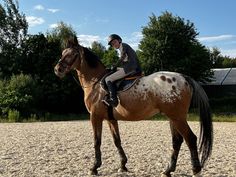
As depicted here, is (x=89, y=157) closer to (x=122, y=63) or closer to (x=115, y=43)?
(x=122, y=63)

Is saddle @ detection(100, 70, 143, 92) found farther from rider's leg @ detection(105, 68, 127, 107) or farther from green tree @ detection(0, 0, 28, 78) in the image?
green tree @ detection(0, 0, 28, 78)

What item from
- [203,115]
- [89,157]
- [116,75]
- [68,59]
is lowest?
[89,157]

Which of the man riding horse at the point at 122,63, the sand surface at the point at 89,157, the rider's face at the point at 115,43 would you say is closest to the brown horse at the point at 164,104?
the man riding horse at the point at 122,63

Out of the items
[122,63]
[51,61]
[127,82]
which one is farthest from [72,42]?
[51,61]

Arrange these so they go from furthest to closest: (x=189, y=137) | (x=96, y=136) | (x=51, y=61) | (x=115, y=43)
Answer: (x=51, y=61), (x=96, y=136), (x=115, y=43), (x=189, y=137)

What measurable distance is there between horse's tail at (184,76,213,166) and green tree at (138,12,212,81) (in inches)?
1154

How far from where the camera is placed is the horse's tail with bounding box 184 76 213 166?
7270 mm

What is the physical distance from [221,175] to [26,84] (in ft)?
79.2

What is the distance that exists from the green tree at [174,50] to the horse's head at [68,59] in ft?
94.9

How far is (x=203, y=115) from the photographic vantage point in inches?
289

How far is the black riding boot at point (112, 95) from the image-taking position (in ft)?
24.5

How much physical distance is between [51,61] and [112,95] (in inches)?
1118

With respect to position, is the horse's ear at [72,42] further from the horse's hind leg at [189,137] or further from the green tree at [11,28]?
the green tree at [11,28]

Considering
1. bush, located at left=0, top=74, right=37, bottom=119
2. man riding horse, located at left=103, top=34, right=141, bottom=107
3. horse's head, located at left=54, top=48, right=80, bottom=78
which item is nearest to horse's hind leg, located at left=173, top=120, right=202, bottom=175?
man riding horse, located at left=103, top=34, right=141, bottom=107
